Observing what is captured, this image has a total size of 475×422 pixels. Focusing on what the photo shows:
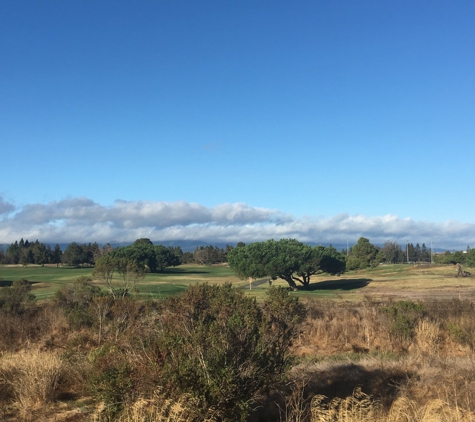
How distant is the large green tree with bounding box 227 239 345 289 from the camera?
63000 mm

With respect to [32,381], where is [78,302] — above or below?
below

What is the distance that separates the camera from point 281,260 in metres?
62.8

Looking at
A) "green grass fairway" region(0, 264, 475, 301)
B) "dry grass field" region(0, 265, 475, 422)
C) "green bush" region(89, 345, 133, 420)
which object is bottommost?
"green grass fairway" region(0, 264, 475, 301)

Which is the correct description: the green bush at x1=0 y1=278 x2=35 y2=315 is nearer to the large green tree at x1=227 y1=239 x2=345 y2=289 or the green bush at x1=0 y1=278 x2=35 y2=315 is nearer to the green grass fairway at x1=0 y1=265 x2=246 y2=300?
the green grass fairway at x1=0 y1=265 x2=246 y2=300

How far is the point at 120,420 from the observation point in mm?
6227

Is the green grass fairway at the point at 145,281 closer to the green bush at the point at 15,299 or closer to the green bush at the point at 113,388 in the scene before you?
the green bush at the point at 15,299

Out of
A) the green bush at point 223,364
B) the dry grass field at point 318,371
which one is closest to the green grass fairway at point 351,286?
the dry grass field at point 318,371

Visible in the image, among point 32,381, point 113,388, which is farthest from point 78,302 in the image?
point 113,388

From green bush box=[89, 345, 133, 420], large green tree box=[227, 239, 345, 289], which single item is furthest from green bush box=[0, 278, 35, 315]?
large green tree box=[227, 239, 345, 289]

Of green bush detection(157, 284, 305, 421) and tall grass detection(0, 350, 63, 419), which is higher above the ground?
green bush detection(157, 284, 305, 421)

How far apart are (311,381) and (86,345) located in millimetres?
9689

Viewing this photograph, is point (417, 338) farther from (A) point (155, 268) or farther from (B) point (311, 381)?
(A) point (155, 268)

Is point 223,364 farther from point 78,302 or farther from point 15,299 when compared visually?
point 15,299

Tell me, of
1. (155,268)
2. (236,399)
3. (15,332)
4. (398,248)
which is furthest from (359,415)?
(398,248)
